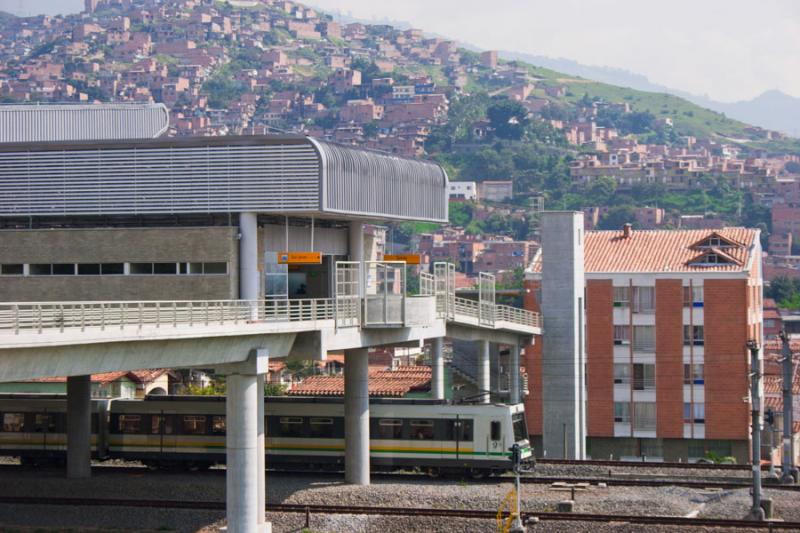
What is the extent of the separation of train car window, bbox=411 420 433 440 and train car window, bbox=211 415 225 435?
6718 millimetres

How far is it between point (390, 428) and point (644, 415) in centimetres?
2444

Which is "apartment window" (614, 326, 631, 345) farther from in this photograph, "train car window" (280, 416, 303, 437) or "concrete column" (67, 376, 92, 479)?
"concrete column" (67, 376, 92, 479)

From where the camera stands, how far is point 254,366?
4088 cm

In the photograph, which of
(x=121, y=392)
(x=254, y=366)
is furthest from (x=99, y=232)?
(x=121, y=392)

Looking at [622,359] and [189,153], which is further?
[622,359]

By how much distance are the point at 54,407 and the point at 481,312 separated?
18.7 meters

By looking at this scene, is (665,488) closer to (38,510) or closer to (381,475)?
(381,475)

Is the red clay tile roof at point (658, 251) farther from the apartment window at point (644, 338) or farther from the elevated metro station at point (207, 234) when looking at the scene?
the elevated metro station at point (207, 234)

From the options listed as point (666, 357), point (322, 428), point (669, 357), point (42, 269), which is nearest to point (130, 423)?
point (322, 428)

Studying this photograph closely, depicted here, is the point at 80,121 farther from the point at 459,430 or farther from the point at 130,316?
the point at 130,316

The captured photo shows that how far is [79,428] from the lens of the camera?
50.8m

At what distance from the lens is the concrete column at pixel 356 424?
49.6 meters

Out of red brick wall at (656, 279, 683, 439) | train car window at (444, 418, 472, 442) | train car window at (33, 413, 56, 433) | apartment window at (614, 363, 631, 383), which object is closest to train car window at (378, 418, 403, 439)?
train car window at (444, 418, 472, 442)

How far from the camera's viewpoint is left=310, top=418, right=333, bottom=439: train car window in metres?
51.2
